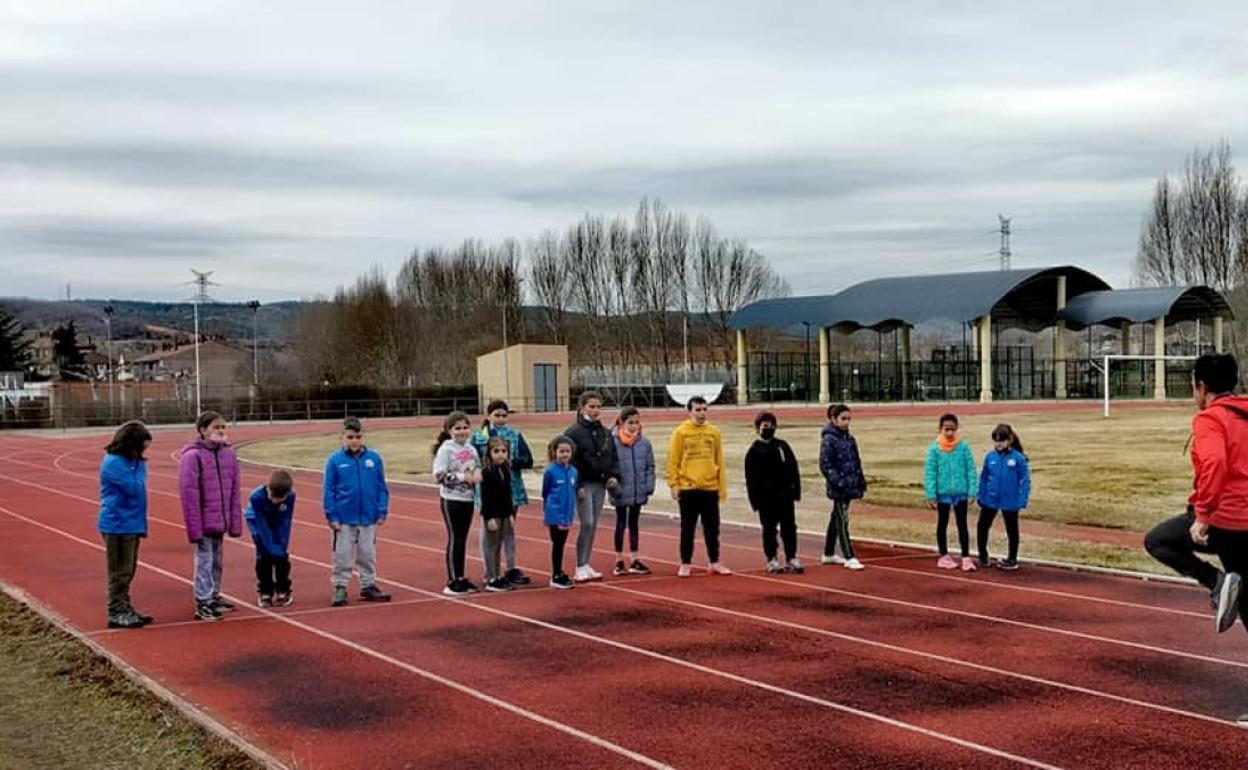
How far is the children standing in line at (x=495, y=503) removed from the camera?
11.2 metres

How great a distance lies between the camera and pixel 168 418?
5912 centimetres

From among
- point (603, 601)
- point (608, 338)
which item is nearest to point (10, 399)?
point (608, 338)

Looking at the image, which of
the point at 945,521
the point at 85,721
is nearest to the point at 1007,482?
the point at 945,521

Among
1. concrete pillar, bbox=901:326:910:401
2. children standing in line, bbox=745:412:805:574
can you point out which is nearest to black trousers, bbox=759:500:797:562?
children standing in line, bbox=745:412:805:574

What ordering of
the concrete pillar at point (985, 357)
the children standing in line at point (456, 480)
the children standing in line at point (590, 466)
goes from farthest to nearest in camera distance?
the concrete pillar at point (985, 357) < the children standing in line at point (590, 466) < the children standing in line at point (456, 480)

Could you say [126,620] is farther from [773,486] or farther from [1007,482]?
[1007,482]

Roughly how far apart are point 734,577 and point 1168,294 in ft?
183

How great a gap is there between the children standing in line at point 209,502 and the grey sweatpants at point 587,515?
10.6 ft

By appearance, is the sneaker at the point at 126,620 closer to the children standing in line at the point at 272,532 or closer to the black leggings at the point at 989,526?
the children standing in line at the point at 272,532

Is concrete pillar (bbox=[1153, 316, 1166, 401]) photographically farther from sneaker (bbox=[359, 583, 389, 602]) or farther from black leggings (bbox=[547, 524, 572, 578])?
sneaker (bbox=[359, 583, 389, 602])

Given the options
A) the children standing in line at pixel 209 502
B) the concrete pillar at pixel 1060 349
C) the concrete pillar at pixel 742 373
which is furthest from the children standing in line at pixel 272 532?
the concrete pillar at pixel 1060 349

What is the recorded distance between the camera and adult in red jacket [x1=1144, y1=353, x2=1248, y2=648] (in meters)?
6.53

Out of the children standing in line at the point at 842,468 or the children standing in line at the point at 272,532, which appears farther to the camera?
the children standing in line at the point at 842,468

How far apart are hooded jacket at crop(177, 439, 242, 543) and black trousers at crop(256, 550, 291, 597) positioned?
0.54 metres
